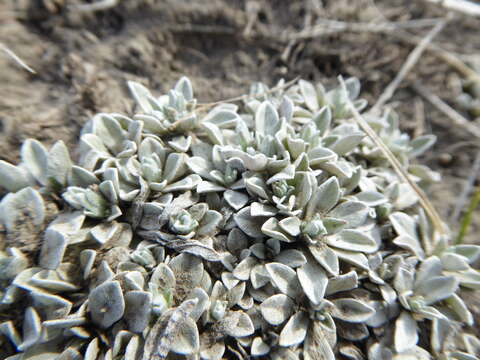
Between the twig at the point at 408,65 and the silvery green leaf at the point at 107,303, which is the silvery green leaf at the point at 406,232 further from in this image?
the silvery green leaf at the point at 107,303

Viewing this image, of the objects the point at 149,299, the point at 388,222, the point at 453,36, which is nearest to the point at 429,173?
the point at 388,222

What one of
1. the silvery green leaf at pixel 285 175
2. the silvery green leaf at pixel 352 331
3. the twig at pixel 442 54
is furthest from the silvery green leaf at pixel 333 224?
the twig at pixel 442 54

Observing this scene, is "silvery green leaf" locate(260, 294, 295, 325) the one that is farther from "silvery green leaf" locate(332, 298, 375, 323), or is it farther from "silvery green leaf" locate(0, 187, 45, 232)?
"silvery green leaf" locate(0, 187, 45, 232)

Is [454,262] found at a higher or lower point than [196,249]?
lower

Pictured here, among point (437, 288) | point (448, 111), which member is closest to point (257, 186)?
point (437, 288)

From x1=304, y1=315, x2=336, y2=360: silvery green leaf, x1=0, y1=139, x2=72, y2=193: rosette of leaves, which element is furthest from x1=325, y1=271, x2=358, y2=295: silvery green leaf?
x1=0, y1=139, x2=72, y2=193: rosette of leaves

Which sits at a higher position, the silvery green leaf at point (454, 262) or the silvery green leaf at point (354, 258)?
the silvery green leaf at point (354, 258)

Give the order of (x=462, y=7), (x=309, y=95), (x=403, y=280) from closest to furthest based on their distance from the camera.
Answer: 1. (x=403, y=280)
2. (x=309, y=95)
3. (x=462, y=7)

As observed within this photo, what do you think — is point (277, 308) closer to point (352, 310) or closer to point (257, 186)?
point (352, 310)
